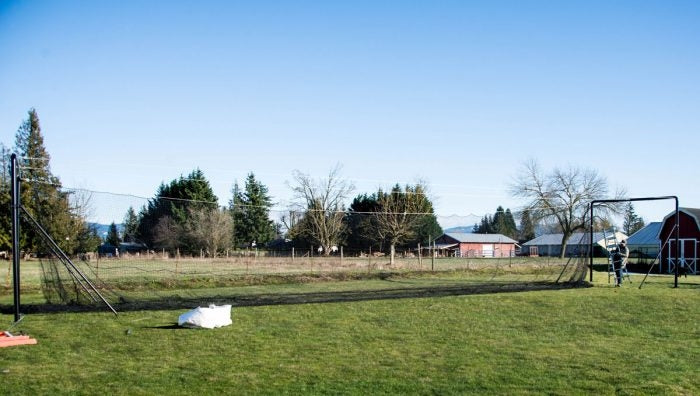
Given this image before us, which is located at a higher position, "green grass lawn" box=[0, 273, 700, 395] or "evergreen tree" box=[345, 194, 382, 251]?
"evergreen tree" box=[345, 194, 382, 251]

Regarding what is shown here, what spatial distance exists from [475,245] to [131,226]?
26608 mm

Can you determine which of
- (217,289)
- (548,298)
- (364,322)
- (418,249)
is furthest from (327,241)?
(364,322)

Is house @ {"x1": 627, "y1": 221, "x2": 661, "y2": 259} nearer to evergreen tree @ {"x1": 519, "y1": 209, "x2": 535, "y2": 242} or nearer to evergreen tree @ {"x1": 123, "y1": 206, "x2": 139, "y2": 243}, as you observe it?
evergreen tree @ {"x1": 519, "y1": 209, "x2": 535, "y2": 242}

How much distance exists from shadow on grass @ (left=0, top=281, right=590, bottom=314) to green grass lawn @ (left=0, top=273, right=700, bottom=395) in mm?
854

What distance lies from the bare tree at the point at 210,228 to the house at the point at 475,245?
14.9m

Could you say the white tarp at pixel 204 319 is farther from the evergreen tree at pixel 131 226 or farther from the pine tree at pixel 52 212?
the evergreen tree at pixel 131 226

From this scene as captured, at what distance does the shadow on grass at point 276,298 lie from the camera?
14.0 metres

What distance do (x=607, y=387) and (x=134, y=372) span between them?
571 cm

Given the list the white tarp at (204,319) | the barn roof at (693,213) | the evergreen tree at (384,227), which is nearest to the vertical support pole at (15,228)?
the white tarp at (204,319)

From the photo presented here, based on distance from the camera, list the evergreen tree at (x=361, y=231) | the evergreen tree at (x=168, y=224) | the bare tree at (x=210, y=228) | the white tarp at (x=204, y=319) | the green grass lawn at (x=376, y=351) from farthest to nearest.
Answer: the evergreen tree at (x=361, y=231) → the bare tree at (x=210, y=228) → the evergreen tree at (x=168, y=224) → the white tarp at (x=204, y=319) → the green grass lawn at (x=376, y=351)

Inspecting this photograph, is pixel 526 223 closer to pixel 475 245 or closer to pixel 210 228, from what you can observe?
pixel 475 245

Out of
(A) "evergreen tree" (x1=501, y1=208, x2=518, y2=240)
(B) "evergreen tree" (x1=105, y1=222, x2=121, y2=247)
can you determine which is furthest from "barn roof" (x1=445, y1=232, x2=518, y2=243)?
(B) "evergreen tree" (x1=105, y1=222, x2=121, y2=247)

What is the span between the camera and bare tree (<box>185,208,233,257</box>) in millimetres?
23109

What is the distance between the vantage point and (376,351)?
9.24 m
